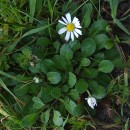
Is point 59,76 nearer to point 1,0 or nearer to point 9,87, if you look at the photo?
point 9,87

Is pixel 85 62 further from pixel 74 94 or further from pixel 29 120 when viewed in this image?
pixel 29 120

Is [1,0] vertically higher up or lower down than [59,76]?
higher up

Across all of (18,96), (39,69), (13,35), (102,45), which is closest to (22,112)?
(18,96)

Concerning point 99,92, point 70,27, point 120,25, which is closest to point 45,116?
point 99,92

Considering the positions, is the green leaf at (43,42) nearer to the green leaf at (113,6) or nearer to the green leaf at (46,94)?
the green leaf at (46,94)

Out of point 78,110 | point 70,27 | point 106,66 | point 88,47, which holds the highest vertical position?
point 70,27

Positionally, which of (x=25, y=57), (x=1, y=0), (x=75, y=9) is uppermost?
(x=1, y=0)

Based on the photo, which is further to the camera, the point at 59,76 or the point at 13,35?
the point at 13,35
